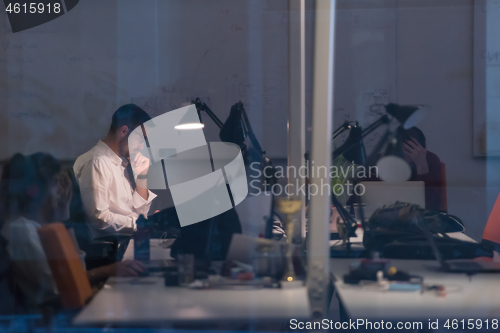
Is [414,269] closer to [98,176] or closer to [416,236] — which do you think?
[416,236]

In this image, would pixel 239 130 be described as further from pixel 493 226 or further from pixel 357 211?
pixel 493 226

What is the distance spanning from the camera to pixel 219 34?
1.69 meters

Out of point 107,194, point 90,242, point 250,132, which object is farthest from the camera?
point 107,194

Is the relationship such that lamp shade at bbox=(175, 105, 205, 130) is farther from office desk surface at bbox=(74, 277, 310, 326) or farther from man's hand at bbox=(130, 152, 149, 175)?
office desk surface at bbox=(74, 277, 310, 326)

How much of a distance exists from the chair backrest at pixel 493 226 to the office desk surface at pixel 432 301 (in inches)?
18.2

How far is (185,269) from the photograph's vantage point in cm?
139

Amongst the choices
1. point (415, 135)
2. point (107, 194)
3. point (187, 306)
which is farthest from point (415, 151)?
point (107, 194)

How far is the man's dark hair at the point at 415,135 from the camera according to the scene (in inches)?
63.0

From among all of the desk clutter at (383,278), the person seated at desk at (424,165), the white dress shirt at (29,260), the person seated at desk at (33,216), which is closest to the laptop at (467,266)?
the desk clutter at (383,278)

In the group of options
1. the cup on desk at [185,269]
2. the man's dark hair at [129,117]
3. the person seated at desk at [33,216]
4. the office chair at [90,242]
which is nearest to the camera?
the cup on desk at [185,269]

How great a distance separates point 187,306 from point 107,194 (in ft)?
3.47

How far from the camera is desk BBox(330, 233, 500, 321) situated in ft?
4.06

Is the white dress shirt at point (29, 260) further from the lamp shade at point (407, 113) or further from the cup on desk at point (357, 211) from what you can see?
the lamp shade at point (407, 113)

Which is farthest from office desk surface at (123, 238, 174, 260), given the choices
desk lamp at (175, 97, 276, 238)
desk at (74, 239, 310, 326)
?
desk lamp at (175, 97, 276, 238)
